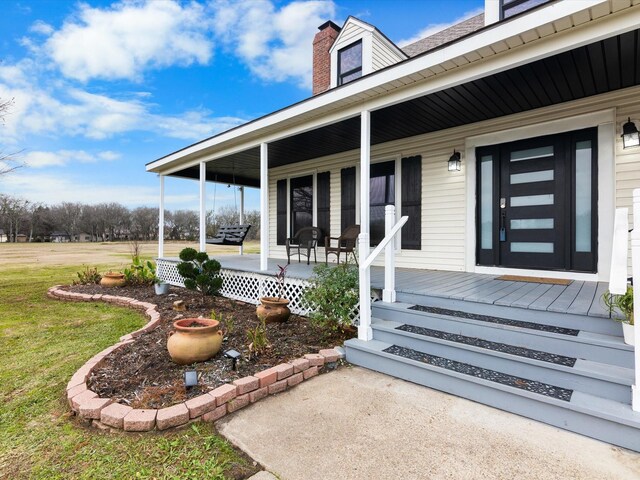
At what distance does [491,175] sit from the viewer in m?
5.00

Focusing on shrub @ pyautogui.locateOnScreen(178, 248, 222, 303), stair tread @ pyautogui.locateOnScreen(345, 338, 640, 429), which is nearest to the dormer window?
shrub @ pyautogui.locateOnScreen(178, 248, 222, 303)

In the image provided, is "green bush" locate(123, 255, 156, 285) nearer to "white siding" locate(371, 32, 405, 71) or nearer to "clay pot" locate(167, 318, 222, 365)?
"clay pot" locate(167, 318, 222, 365)

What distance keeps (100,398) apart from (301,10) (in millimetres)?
9219

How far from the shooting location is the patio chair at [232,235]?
7.16 meters

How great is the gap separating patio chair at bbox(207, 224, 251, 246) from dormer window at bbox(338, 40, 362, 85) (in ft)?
12.2

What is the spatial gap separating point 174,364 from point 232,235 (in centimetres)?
460

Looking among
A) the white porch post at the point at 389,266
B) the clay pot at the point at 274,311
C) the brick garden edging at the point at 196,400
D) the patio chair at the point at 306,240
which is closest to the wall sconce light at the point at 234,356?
the brick garden edging at the point at 196,400

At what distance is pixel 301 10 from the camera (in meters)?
8.41

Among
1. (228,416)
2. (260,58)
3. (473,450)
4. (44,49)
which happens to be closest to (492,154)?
(473,450)

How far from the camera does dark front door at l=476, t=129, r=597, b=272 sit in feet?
14.0

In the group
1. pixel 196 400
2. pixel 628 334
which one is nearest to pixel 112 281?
pixel 196 400

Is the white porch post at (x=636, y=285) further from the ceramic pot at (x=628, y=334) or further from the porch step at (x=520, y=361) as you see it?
the ceramic pot at (x=628, y=334)

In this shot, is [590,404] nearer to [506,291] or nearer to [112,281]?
[506,291]

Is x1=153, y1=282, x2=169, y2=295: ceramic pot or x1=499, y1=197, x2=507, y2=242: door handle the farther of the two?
x1=153, y1=282, x2=169, y2=295: ceramic pot
